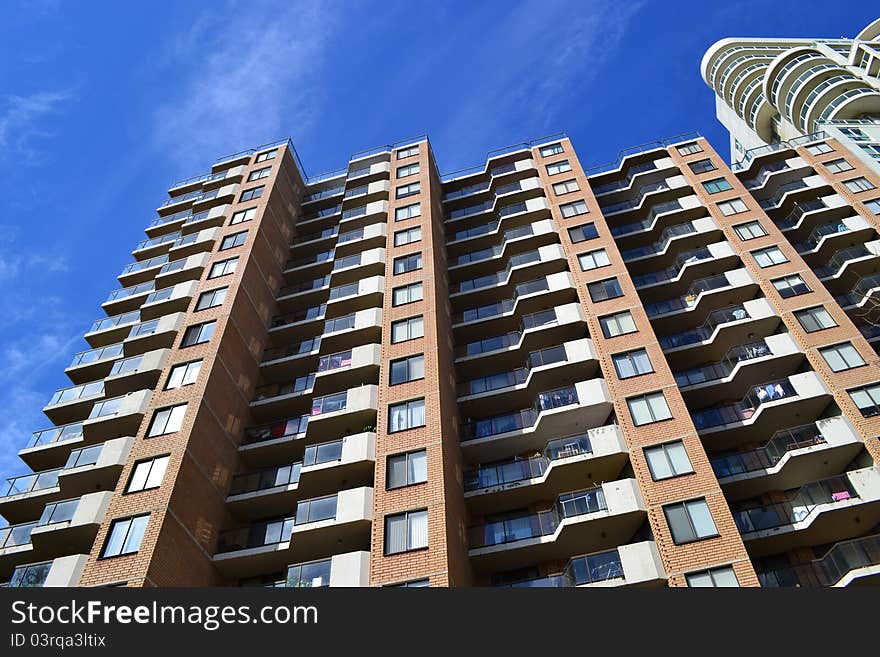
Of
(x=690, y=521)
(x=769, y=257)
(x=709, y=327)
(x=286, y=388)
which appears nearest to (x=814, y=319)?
(x=709, y=327)

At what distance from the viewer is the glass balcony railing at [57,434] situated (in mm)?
34531

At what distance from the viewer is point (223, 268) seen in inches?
1625

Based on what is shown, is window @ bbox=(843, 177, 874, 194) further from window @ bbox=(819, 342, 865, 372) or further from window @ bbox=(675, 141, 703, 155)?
window @ bbox=(819, 342, 865, 372)

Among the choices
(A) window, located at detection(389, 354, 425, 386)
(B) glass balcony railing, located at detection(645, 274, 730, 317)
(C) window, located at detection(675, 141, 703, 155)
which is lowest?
(A) window, located at detection(389, 354, 425, 386)

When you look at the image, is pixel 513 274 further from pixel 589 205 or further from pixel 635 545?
pixel 635 545

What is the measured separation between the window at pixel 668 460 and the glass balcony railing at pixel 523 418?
15.2 feet

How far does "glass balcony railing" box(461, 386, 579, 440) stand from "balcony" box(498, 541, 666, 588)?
816 cm

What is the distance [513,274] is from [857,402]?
64.9 ft

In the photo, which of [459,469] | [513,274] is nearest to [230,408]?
[459,469]

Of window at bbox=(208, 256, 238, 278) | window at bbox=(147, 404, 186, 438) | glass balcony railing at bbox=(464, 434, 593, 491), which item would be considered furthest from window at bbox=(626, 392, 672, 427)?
window at bbox=(208, 256, 238, 278)

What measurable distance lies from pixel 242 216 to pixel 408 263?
14.3m

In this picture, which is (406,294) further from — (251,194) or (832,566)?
(832,566)

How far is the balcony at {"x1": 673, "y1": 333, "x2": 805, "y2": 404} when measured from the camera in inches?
1281

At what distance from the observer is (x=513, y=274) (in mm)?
41375
